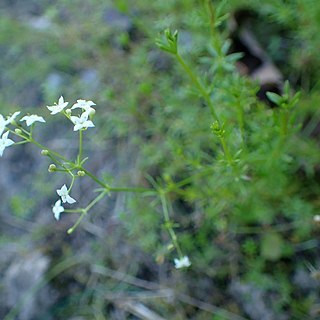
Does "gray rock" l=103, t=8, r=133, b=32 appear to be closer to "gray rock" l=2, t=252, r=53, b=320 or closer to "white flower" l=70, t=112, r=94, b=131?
"gray rock" l=2, t=252, r=53, b=320

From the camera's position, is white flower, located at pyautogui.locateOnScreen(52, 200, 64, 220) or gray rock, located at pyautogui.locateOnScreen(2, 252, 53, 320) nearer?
white flower, located at pyautogui.locateOnScreen(52, 200, 64, 220)

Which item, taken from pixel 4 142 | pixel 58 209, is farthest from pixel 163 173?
pixel 4 142

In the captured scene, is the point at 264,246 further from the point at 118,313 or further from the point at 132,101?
the point at 132,101

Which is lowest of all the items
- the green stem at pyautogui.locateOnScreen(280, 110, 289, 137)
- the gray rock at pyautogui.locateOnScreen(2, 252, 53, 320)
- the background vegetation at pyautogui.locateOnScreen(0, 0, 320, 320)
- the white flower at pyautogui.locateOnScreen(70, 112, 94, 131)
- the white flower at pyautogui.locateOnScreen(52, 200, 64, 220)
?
the gray rock at pyautogui.locateOnScreen(2, 252, 53, 320)

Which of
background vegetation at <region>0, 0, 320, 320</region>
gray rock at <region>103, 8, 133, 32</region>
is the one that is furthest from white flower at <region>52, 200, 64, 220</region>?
gray rock at <region>103, 8, 133, 32</region>

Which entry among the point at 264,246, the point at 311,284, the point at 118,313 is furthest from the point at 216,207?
the point at 118,313

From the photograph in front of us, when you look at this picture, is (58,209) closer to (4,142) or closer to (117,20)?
(4,142)

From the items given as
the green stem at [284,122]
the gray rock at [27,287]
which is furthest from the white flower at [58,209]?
the gray rock at [27,287]

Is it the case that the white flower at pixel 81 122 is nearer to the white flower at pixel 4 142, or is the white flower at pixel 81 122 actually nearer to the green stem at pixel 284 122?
the white flower at pixel 4 142
